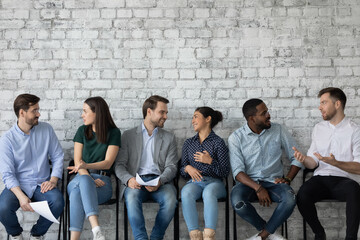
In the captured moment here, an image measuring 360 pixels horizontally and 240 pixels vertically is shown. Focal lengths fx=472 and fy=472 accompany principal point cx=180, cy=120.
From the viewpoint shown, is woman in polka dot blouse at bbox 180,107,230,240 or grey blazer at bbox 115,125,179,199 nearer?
woman in polka dot blouse at bbox 180,107,230,240

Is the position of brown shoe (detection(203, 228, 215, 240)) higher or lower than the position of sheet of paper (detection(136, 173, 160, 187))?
lower

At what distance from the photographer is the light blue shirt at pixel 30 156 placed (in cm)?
389

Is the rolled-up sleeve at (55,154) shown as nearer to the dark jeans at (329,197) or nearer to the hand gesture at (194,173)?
the hand gesture at (194,173)

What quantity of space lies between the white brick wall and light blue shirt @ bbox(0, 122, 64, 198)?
39cm

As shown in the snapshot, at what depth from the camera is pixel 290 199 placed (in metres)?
3.74

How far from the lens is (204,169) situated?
13.1 feet

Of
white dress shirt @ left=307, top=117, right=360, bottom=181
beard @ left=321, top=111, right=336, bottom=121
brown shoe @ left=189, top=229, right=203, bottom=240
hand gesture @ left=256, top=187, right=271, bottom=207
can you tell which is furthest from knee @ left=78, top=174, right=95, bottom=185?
beard @ left=321, top=111, right=336, bottom=121

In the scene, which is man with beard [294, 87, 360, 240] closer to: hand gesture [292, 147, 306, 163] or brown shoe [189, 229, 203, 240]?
hand gesture [292, 147, 306, 163]

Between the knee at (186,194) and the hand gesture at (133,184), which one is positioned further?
the hand gesture at (133,184)

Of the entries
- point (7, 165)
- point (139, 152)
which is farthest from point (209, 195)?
point (7, 165)

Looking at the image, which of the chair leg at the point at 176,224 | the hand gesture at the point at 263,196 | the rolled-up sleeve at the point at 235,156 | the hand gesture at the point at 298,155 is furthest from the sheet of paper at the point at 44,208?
the hand gesture at the point at 298,155

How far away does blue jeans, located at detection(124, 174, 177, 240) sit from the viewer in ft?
12.3

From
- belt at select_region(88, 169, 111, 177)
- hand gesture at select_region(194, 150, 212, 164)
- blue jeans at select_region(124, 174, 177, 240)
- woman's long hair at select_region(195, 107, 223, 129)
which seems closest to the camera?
blue jeans at select_region(124, 174, 177, 240)

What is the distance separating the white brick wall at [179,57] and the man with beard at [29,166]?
425 millimetres
